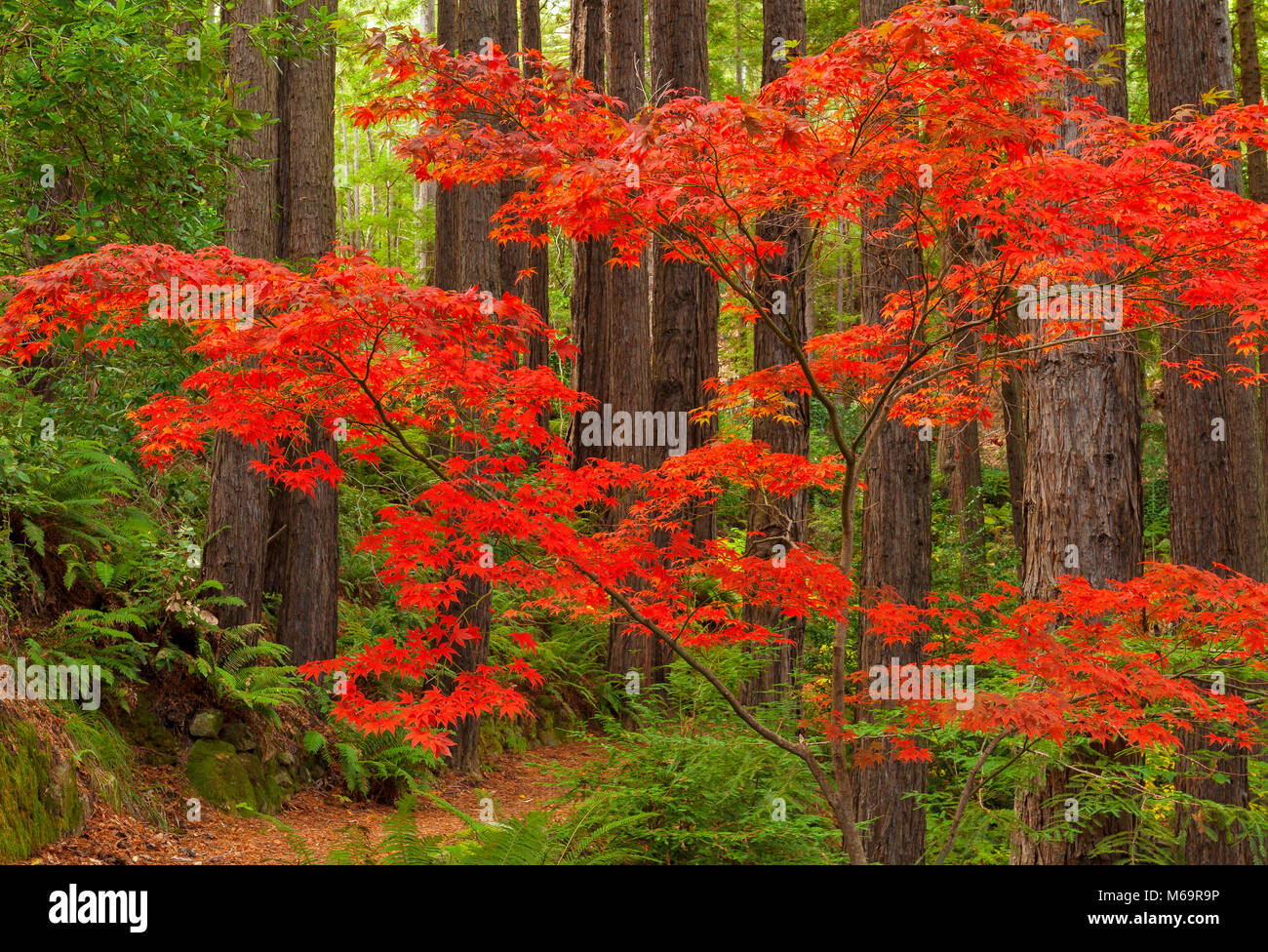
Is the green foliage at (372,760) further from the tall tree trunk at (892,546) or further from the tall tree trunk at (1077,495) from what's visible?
the tall tree trunk at (1077,495)

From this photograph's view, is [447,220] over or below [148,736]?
over

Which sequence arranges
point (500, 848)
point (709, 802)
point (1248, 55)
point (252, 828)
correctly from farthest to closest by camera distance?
point (1248, 55)
point (252, 828)
point (709, 802)
point (500, 848)

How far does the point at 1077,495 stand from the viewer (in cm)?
499

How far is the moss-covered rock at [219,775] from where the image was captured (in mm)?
6109

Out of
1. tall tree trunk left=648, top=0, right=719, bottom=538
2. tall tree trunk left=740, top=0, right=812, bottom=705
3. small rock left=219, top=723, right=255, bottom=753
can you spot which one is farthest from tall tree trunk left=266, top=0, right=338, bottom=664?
tall tree trunk left=740, top=0, right=812, bottom=705

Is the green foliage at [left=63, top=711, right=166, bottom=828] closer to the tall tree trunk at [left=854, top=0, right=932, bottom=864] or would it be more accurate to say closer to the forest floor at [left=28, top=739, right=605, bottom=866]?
the forest floor at [left=28, top=739, right=605, bottom=866]

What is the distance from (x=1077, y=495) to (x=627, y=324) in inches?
236

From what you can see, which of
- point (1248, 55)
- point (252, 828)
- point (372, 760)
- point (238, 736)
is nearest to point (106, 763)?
point (252, 828)

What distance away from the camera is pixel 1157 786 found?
527cm

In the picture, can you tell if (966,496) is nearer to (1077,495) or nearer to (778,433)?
(778,433)

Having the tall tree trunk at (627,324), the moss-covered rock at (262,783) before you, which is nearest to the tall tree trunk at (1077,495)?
the moss-covered rock at (262,783)
